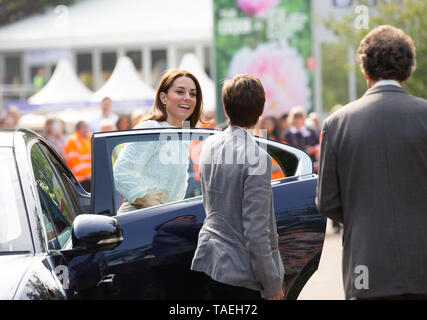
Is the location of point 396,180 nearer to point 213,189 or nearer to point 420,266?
point 420,266

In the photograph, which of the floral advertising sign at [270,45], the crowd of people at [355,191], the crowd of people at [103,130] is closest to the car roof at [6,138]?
the crowd of people at [355,191]

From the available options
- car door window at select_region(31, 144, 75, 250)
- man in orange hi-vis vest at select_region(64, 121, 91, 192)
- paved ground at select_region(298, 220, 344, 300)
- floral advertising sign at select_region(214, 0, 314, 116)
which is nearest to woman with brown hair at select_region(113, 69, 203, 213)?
car door window at select_region(31, 144, 75, 250)

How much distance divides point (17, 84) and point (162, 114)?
96.3ft

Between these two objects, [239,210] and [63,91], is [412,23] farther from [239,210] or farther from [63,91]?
[239,210]

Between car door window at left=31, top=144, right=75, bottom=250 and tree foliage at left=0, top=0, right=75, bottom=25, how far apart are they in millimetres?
26896

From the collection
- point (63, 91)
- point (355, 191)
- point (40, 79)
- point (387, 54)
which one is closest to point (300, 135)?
point (63, 91)

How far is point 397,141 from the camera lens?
11.4 feet

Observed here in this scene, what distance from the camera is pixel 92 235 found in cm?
367

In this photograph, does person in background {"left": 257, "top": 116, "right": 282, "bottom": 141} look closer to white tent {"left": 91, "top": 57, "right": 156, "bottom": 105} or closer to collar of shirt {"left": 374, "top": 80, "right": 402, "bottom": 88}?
white tent {"left": 91, "top": 57, "right": 156, "bottom": 105}

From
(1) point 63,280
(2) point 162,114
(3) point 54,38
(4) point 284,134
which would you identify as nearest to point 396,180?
(1) point 63,280

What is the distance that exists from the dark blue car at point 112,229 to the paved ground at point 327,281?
277 centimetres

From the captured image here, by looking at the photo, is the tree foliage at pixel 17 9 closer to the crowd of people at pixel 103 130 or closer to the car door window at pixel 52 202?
the crowd of people at pixel 103 130

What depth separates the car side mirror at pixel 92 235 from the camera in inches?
144

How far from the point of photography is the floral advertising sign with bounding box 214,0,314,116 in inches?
904
